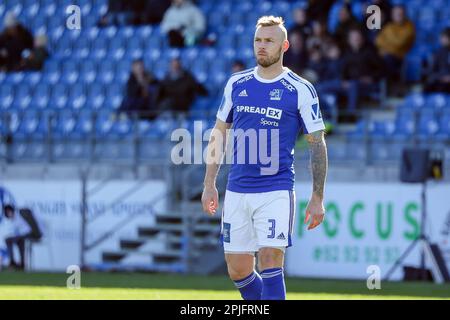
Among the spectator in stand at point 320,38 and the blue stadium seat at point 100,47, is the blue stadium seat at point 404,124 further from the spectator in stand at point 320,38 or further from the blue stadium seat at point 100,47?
the blue stadium seat at point 100,47

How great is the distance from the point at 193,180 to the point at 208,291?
566cm

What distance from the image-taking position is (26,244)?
20609 mm

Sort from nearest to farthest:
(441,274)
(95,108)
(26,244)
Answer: (441,274)
(26,244)
(95,108)

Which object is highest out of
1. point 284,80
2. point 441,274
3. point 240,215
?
point 284,80

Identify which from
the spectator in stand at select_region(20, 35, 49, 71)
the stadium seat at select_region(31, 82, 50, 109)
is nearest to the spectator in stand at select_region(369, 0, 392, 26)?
the stadium seat at select_region(31, 82, 50, 109)

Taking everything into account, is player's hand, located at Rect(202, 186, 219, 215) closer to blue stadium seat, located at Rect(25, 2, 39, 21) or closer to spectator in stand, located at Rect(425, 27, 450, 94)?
spectator in stand, located at Rect(425, 27, 450, 94)

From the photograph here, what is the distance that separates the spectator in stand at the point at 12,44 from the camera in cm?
2419

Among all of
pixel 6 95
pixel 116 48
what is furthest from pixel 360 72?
pixel 6 95

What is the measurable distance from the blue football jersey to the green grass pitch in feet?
11.0

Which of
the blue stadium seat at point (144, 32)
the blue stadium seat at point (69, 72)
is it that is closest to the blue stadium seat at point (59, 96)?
the blue stadium seat at point (69, 72)

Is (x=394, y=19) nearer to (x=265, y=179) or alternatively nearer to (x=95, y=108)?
(x=95, y=108)

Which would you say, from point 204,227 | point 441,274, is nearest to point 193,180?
point 204,227

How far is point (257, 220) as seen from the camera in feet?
32.0

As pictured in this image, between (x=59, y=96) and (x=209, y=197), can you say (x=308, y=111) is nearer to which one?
(x=209, y=197)
